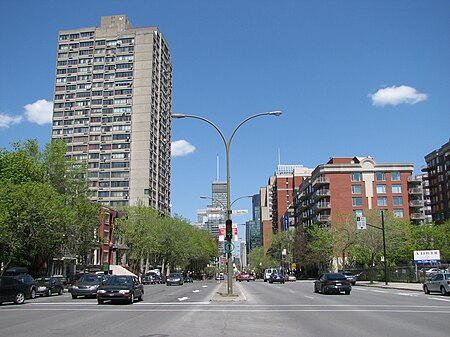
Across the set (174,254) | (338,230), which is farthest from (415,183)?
(174,254)

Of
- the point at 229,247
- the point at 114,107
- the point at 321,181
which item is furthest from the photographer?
the point at 114,107

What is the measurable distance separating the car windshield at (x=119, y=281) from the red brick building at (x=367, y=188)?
7751cm

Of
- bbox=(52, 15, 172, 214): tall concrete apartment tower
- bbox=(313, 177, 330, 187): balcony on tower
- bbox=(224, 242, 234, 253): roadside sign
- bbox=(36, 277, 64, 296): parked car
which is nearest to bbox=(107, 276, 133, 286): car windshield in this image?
bbox=(224, 242, 234, 253): roadside sign

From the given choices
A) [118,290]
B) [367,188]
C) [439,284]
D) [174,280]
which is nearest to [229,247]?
[118,290]

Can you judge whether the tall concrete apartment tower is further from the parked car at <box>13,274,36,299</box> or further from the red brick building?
the parked car at <box>13,274,36,299</box>

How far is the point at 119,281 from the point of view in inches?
949

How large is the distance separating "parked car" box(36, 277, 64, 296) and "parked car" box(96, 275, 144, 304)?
1230 cm

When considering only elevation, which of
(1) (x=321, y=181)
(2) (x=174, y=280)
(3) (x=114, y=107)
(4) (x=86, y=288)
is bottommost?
(2) (x=174, y=280)

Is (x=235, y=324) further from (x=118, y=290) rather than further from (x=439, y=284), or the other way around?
(x=439, y=284)

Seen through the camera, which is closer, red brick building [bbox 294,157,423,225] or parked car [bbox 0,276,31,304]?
parked car [bbox 0,276,31,304]

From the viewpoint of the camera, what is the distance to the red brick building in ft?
321

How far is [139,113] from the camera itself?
118812 millimetres

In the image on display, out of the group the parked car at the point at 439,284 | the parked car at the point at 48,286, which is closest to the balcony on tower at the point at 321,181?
the parked car at the point at 439,284

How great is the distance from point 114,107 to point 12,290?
99.2 metres
